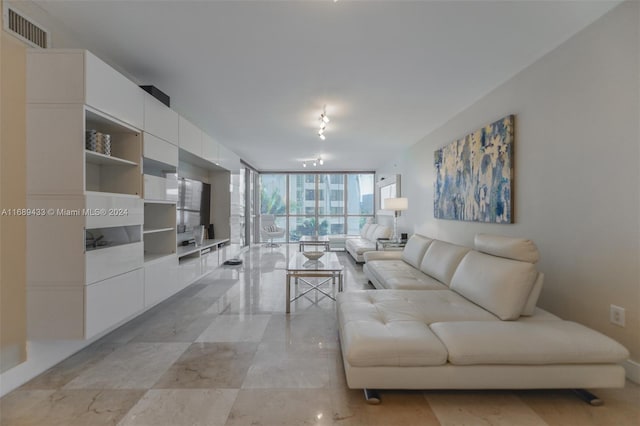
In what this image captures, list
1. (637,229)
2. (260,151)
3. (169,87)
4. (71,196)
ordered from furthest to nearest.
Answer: (260,151) → (169,87) → (71,196) → (637,229)

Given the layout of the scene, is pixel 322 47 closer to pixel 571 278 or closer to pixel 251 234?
pixel 571 278

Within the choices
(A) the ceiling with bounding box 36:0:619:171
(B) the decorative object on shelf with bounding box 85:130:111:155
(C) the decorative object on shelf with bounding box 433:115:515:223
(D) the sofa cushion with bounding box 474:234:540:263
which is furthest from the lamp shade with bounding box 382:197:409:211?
(B) the decorative object on shelf with bounding box 85:130:111:155

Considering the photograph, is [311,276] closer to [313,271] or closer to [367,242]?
[313,271]

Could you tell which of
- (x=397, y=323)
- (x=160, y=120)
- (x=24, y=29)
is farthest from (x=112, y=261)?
(x=397, y=323)

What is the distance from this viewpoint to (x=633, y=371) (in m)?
1.83

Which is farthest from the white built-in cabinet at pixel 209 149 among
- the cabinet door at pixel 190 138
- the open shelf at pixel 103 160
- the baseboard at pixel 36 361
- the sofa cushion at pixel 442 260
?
the sofa cushion at pixel 442 260

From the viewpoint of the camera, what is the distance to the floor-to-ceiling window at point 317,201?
30.8 feet

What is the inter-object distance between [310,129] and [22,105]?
3365 mm

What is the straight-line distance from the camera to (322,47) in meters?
2.26

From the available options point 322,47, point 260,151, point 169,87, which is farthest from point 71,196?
point 260,151

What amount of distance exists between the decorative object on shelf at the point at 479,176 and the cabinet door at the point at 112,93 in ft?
11.7

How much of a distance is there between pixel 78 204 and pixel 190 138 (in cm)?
191

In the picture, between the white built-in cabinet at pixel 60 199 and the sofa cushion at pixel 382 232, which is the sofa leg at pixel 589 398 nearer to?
the white built-in cabinet at pixel 60 199

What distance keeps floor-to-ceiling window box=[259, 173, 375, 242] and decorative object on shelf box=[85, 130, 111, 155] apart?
23.2 feet
